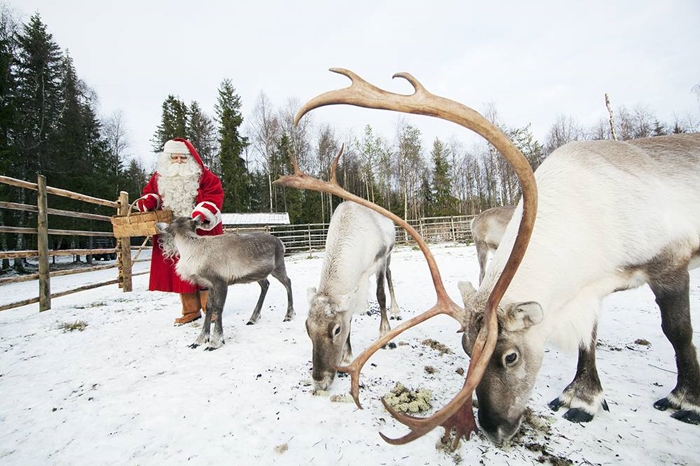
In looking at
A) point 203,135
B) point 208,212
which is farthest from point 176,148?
point 203,135

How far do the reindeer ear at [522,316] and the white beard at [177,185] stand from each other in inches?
205

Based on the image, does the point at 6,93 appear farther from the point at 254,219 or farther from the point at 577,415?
the point at 577,415

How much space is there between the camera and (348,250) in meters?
3.37

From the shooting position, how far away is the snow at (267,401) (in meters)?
1.92

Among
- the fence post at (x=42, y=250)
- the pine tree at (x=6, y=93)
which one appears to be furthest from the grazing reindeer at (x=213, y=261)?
the pine tree at (x=6, y=93)

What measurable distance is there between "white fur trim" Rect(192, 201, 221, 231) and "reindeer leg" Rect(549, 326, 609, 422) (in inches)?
191

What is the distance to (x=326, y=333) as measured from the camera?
2.68 m

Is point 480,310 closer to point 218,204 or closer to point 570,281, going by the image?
point 570,281

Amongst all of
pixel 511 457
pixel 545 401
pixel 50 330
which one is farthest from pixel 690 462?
pixel 50 330

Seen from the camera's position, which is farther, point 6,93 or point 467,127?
point 6,93

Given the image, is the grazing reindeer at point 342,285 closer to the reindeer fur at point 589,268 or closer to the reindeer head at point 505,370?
the reindeer head at point 505,370

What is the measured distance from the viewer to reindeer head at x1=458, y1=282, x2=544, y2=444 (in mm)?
1755

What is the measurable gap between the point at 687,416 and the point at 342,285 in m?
2.79

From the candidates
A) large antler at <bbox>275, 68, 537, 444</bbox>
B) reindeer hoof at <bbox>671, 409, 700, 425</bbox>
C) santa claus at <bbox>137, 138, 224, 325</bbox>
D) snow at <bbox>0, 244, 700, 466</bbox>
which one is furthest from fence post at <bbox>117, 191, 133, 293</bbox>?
reindeer hoof at <bbox>671, 409, 700, 425</bbox>
